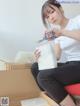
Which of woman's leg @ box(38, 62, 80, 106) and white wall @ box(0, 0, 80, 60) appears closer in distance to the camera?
woman's leg @ box(38, 62, 80, 106)

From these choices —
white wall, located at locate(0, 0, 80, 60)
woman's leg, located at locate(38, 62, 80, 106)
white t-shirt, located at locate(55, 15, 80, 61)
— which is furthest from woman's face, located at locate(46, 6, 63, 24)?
white wall, located at locate(0, 0, 80, 60)

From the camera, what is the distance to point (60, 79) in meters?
1.27

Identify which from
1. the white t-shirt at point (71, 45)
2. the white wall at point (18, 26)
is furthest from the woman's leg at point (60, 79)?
the white wall at point (18, 26)

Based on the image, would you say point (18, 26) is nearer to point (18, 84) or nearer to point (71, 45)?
point (18, 84)

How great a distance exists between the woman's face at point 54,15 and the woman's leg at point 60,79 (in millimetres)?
337

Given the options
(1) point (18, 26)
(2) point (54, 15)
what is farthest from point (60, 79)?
(1) point (18, 26)

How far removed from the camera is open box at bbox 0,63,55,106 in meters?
1.61

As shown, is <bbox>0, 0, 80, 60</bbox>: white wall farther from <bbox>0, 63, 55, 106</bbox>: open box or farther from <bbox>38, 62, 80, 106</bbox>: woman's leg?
<bbox>38, 62, 80, 106</bbox>: woman's leg

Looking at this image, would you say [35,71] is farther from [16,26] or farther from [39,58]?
[16,26]

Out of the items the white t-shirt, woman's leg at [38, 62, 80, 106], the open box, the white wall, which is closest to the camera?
woman's leg at [38, 62, 80, 106]

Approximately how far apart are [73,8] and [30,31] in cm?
42

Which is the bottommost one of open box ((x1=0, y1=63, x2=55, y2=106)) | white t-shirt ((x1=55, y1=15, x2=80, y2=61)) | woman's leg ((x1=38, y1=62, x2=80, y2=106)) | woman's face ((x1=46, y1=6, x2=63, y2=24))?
open box ((x1=0, y1=63, x2=55, y2=106))

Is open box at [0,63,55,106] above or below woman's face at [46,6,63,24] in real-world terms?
below

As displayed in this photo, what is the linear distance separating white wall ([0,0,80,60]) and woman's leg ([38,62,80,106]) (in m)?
0.70
